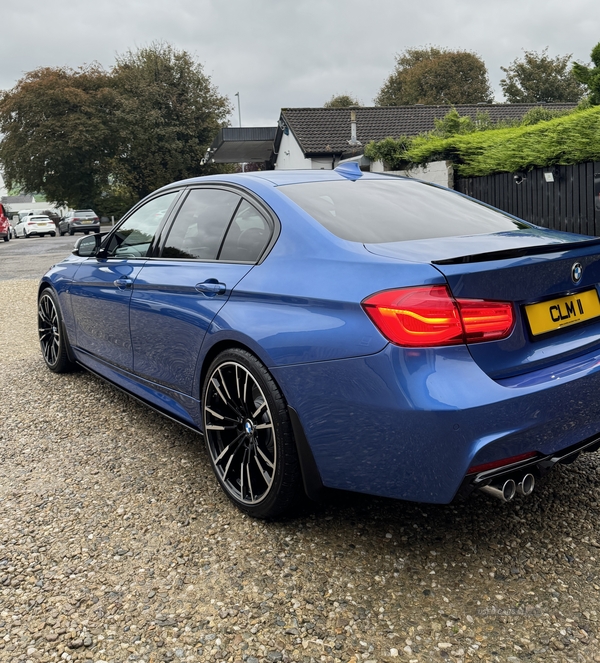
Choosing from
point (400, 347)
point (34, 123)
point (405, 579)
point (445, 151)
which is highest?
point (34, 123)

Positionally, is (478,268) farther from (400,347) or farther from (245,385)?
(245,385)

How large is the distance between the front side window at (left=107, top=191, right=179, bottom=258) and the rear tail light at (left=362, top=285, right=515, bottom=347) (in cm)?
206

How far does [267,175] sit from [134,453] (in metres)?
1.73

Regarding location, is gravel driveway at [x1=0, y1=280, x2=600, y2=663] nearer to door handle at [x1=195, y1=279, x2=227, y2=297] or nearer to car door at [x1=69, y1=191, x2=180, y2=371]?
car door at [x1=69, y1=191, x2=180, y2=371]

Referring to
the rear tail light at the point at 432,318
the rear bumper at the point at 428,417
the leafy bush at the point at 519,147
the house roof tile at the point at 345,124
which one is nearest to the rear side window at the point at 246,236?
the rear bumper at the point at 428,417

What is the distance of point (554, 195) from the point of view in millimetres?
9508

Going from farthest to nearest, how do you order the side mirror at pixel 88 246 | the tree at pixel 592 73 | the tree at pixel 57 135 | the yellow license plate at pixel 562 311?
the tree at pixel 57 135 → the tree at pixel 592 73 → the side mirror at pixel 88 246 → the yellow license plate at pixel 562 311

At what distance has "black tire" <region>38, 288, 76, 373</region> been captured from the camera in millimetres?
5355

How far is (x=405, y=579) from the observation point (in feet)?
8.16

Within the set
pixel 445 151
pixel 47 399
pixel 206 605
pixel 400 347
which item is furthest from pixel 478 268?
pixel 445 151

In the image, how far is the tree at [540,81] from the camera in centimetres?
5034

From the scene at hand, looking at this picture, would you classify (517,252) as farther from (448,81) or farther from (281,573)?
(448,81)

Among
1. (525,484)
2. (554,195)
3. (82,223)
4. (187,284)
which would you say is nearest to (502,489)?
(525,484)

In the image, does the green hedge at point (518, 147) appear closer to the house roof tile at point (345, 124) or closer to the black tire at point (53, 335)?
the black tire at point (53, 335)
